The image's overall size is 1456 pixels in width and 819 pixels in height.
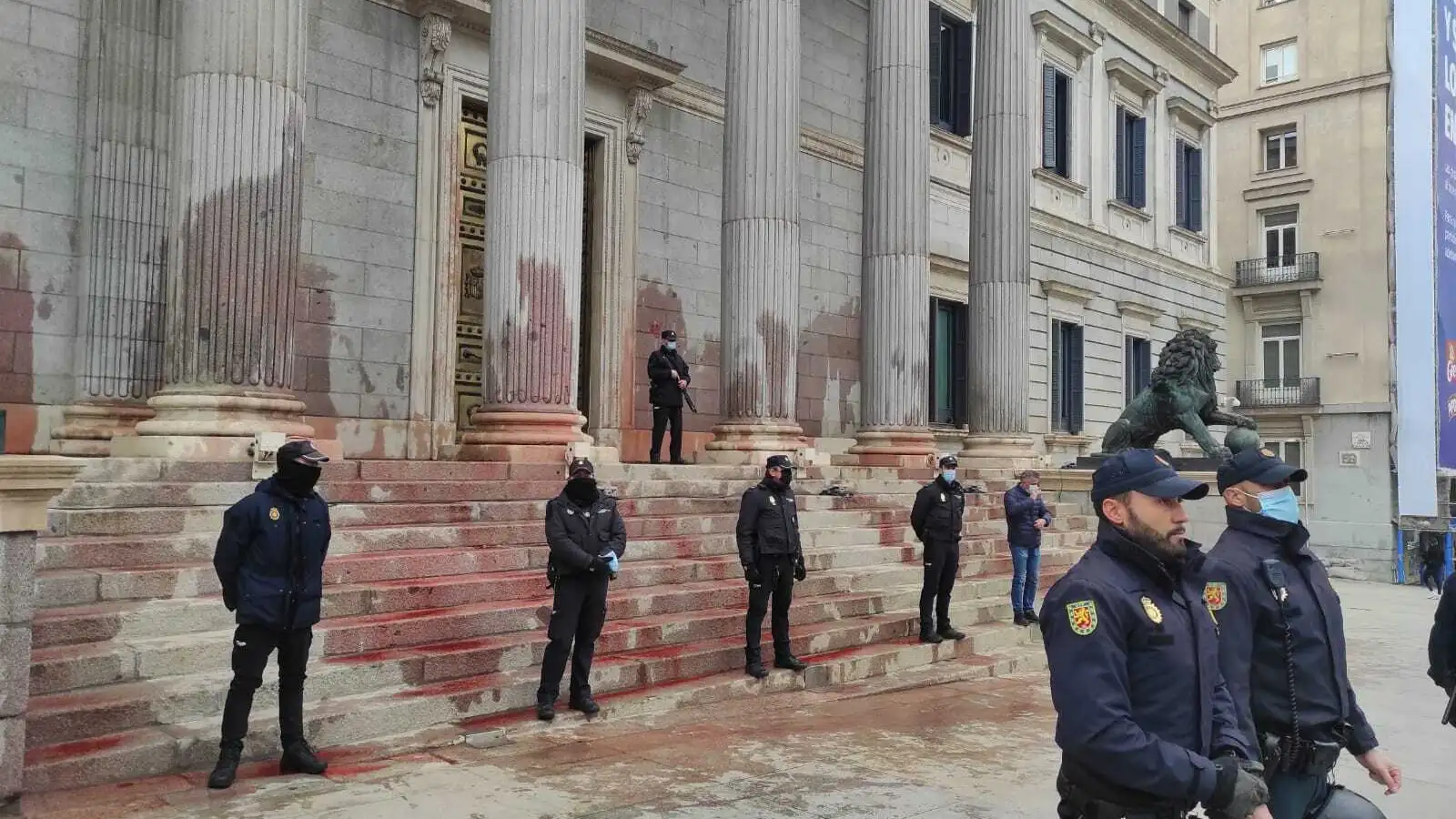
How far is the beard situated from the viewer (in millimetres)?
2984

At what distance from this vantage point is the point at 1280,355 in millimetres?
36875

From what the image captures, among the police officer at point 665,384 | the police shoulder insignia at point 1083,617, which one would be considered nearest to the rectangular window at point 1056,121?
the police officer at point 665,384

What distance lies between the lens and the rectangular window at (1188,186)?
2981cm

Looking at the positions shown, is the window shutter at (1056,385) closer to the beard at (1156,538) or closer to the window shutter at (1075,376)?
the window shutter at (1075,376)

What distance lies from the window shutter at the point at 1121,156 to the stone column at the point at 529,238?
760 inches

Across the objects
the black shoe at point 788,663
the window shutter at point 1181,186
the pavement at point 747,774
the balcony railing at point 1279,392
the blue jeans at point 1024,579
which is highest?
the window shutter at point 1181,186

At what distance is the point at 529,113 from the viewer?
11188 millimetres

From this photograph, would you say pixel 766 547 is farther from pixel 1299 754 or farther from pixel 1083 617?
pixel 1083 617

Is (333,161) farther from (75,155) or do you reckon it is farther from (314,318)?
(75,155)

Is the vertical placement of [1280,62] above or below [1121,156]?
above

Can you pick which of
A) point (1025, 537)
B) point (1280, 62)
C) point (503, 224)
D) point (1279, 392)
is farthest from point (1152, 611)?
point (1280, 62)

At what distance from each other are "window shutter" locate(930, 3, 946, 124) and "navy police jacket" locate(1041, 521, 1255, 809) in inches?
775


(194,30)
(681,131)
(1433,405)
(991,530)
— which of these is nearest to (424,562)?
(194,30)

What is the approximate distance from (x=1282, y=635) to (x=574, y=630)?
4704mm
